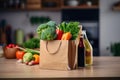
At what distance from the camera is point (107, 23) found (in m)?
5.68

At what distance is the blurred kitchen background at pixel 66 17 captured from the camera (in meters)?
5.49

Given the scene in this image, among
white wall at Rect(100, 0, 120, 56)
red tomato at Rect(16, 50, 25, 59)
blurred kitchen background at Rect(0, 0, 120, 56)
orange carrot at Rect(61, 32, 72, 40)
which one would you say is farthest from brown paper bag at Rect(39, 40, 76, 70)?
white wall at Rect(100, 0, 120, 56)

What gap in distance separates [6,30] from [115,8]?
2014 mm

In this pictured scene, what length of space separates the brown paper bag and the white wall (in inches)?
151

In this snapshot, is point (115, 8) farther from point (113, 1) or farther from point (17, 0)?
point (17, 0)

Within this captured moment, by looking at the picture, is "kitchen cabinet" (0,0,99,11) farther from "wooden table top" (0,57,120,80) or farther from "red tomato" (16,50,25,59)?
"wooden table top" (0,57,120,80)

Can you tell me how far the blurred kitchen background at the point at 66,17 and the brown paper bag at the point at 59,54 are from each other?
3576mm

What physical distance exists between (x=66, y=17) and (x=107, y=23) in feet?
2.59

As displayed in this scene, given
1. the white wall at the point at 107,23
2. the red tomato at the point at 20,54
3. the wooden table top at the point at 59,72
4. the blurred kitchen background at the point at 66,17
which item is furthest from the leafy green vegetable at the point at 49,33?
the white wall at the point at 107,23

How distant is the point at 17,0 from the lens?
219 inches

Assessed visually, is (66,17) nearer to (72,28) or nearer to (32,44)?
(32,44)

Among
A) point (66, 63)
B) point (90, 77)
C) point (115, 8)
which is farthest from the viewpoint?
point (115, 8)

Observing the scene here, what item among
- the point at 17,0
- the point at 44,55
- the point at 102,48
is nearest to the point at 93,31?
the point at 102,48

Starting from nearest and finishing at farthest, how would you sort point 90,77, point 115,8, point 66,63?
1. point 90,77
2. point 66,63
3. point 115,8
